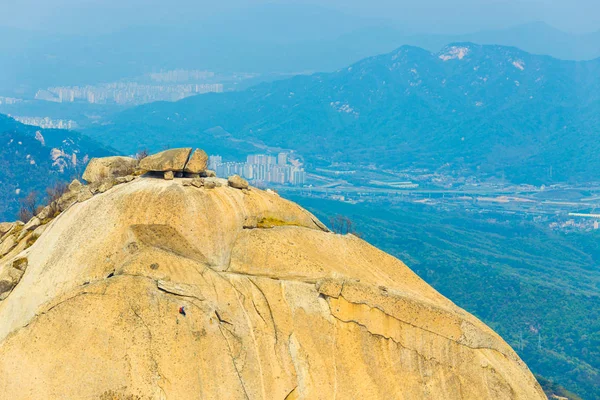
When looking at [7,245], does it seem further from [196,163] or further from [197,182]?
[197,182]

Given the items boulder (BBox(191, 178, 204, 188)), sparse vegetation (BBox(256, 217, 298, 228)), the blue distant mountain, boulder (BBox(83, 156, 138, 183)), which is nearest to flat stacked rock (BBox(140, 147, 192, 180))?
boulder (BBox(191, 178, 204, 188))

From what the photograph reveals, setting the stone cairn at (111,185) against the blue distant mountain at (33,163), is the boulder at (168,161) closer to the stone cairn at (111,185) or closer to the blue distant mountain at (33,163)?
the stone cairn at (111,185)

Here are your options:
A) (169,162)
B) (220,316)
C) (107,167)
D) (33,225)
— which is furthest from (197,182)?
(33,225)

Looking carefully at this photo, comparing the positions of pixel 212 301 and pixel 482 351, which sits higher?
pixel 212 301

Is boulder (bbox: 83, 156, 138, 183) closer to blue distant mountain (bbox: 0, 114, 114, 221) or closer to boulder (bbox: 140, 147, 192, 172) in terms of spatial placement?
boulder (bbox: 140, 147, 192, 172)

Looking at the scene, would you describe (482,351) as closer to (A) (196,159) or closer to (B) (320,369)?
(B) (320,369)

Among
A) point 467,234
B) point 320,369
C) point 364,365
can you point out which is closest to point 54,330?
point 320,369
